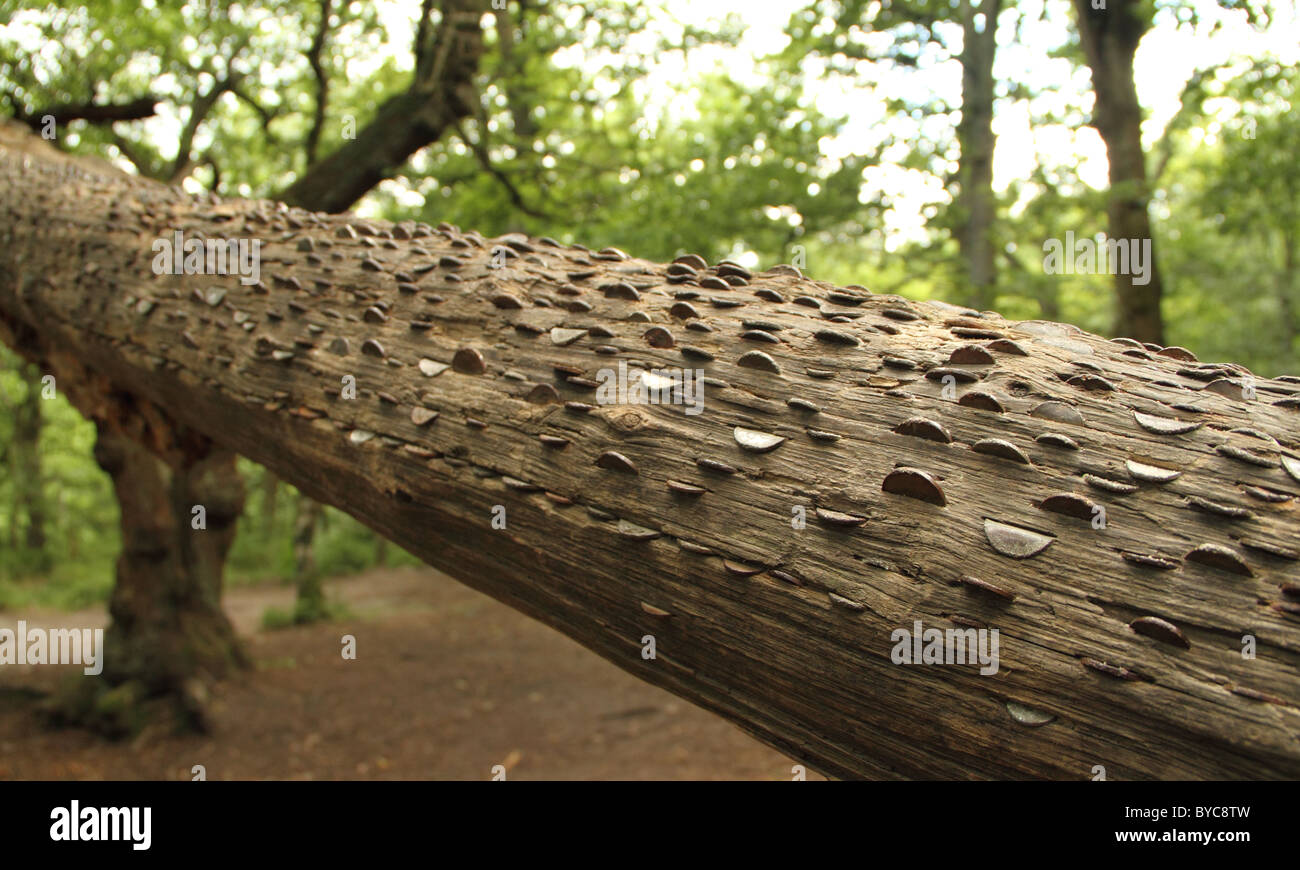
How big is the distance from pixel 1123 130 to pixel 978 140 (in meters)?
2.82

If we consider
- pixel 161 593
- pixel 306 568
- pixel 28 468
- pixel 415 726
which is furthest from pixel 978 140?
pixel 28 468

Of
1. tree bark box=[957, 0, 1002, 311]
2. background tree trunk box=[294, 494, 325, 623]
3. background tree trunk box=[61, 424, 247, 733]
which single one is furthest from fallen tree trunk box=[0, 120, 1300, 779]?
background tree trunk box=[294, 494, 325, 623]

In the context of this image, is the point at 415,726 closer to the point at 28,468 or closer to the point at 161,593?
the point at 161,593

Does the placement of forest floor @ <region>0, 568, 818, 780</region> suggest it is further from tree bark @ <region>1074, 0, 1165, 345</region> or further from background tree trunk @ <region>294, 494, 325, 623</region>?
tree bark @ <region>1074, 0, 1165, 345</region>

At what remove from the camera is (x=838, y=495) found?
1.51m

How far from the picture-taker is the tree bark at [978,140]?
8289 millimetres

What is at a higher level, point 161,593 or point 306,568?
point 161,593

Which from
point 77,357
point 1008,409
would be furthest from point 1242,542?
point 77,357

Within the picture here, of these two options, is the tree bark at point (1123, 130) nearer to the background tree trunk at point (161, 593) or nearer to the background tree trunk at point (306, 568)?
the background tree trunk at point (161, 593)

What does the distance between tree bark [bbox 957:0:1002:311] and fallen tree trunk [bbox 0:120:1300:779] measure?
6.76 m

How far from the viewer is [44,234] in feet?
13.6

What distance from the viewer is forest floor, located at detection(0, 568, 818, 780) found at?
6367 millimetres
